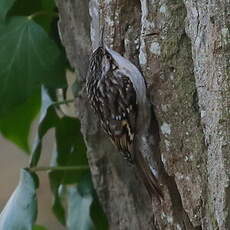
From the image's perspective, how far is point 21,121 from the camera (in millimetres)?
3094

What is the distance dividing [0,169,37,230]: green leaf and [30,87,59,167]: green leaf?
0.15 m

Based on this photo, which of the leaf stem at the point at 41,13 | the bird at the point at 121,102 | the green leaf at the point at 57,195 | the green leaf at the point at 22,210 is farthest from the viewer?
the green leaf at the point at 57,195

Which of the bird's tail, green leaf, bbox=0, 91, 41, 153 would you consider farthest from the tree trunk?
green leaf, bbox=0, 91, 41, 153

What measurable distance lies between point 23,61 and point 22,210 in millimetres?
444

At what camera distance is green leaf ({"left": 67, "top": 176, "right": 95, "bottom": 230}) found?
2934 millimetres

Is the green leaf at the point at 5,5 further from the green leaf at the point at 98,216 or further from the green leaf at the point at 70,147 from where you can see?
the green leaf at the point at 98,216

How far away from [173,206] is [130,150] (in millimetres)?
185

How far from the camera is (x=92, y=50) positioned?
2.74 meters

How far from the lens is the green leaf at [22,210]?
268 cm

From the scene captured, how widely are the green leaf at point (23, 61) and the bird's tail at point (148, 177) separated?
43 centimetres

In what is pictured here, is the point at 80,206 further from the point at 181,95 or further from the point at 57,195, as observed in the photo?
the point at 181,95

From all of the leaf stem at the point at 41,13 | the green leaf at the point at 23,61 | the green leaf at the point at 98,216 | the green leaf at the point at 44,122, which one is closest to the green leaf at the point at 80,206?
the green leaf at the point at 98,216

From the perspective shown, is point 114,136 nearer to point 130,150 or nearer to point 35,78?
point 130,150

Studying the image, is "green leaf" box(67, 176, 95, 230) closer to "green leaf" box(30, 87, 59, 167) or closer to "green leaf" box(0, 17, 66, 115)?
"green leaf" box(30, 87, 59, 167)
